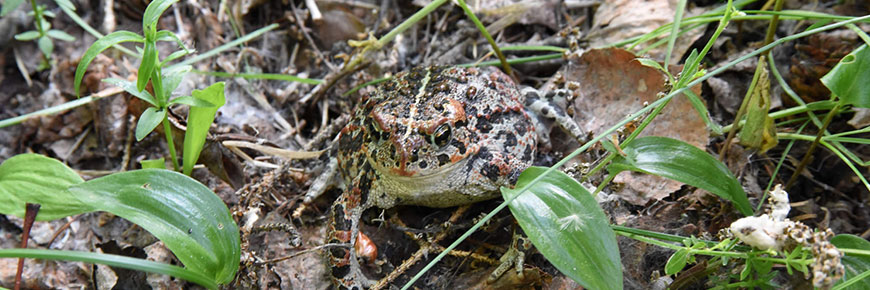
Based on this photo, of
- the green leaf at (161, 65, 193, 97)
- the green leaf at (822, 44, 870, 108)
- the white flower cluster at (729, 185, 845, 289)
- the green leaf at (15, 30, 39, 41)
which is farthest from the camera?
the green leaf at (15, 30, 39, 41)

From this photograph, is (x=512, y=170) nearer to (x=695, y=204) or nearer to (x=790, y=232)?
(x=695, y=204)

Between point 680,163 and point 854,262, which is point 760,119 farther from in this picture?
point 854,262

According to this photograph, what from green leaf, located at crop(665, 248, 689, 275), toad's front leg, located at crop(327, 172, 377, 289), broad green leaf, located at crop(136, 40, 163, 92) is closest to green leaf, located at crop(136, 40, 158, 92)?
broad green leaf, located at crop(136, 40, 163, 92)

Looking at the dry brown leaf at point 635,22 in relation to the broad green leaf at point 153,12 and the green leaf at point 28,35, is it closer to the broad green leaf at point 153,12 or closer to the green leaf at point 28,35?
the broad green leaf at point 153,12

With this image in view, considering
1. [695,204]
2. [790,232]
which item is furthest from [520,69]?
[790,232]

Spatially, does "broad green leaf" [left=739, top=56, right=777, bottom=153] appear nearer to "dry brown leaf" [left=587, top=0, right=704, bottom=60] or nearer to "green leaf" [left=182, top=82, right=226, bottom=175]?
"dry brown leaf" [left=587, top=0, right=704, bottom=60]

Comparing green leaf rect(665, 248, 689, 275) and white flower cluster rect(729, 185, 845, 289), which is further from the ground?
white flower cluster rect(729, 185, 845, 289)
